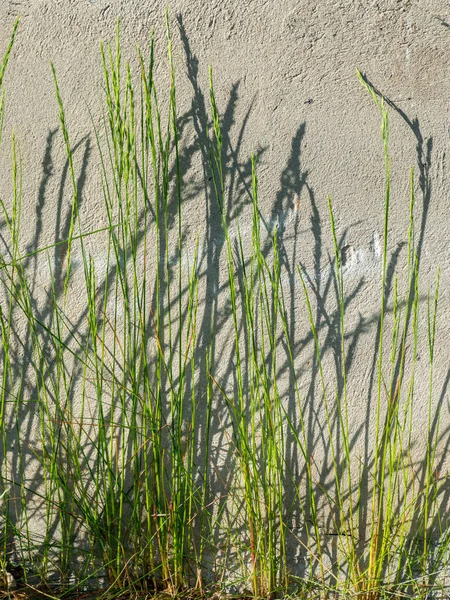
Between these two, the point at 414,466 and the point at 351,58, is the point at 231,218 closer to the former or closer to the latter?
the point at 351,58

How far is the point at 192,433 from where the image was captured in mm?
1872

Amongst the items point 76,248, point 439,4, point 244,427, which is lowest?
point 244,427

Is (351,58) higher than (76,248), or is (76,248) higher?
(351,58)

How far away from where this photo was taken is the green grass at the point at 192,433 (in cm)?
189

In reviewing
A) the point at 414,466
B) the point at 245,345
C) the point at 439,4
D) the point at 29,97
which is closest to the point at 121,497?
the point at 245,345

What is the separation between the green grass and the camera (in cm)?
189

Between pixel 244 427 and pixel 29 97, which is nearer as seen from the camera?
pixel 244 427

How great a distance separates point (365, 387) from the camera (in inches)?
79.7

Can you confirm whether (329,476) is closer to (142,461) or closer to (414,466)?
(414,466)

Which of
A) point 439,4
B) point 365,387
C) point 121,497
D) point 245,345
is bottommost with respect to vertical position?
point 121,497

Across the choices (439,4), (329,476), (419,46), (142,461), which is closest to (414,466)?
(329,476)

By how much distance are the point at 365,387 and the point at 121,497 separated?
878mm

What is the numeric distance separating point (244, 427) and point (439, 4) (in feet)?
5.01

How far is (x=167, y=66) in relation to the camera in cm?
202
